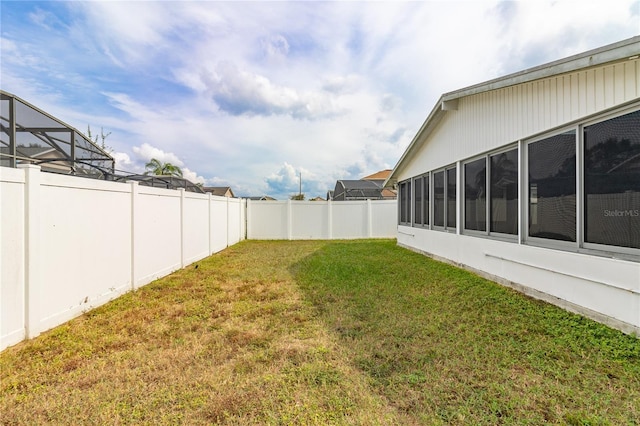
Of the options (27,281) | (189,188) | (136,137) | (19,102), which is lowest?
(27,281)

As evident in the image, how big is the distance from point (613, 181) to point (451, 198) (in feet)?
13.7

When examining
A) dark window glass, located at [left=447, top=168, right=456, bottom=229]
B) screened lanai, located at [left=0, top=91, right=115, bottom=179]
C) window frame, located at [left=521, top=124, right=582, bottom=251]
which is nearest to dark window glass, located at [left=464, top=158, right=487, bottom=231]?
dark window glass, located at [left=447, top=168, right=456, bottom=229]

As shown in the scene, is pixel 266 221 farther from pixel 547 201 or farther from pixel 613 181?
pixel 613 181

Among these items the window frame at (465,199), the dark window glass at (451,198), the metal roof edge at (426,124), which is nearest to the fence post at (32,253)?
the window frame at (465,199)

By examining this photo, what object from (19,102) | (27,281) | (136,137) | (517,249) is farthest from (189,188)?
(517,249)

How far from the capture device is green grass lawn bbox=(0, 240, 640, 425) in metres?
2.02

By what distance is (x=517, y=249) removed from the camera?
16.2 ft

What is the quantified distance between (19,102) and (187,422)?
5.71 m

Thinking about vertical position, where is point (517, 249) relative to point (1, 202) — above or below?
below

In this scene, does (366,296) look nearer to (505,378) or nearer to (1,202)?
(505,378)

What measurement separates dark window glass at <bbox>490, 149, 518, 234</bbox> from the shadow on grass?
1.17m

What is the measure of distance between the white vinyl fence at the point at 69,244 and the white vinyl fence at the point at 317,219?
8011mm

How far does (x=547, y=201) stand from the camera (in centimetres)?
438

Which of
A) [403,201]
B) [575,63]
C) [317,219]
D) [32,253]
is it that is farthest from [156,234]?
[317,219]
